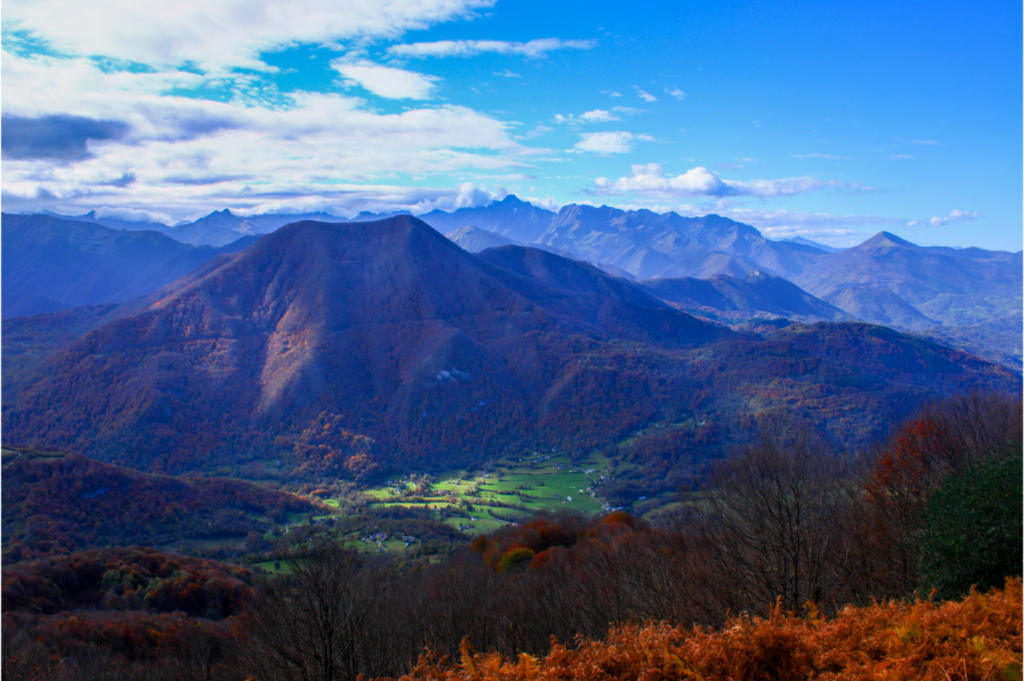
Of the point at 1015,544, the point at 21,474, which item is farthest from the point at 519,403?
the point at 1015,544

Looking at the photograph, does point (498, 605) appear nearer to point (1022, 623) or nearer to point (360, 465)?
point (1022, 623)

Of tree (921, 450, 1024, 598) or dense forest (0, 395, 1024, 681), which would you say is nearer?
dense forest (0, 395, 1024, 681)

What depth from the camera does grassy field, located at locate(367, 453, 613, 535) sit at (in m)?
107

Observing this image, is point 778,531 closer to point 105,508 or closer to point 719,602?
point 719,602

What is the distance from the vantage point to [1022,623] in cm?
931

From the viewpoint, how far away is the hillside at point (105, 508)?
75688mm

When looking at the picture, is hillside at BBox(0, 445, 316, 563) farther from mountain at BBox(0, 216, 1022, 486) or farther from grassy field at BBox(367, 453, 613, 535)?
mountain at BBox(0, 216, 1022, 486)

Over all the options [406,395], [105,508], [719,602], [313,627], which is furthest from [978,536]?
[406,395]

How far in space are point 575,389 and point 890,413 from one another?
87519 mm

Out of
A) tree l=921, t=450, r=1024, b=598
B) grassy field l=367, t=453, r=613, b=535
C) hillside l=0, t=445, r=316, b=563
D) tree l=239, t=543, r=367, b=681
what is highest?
tree l=921, t=450, r=1024, b=598

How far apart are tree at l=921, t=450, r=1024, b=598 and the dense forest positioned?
2.3 inches

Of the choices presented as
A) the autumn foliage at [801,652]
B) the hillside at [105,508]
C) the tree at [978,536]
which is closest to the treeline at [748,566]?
the tree at [978,536]

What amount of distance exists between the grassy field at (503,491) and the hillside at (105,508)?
30.7 meters

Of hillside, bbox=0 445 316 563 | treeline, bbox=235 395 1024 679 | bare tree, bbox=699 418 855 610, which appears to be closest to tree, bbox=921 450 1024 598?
treeline, bbox=235 395 1024 679
